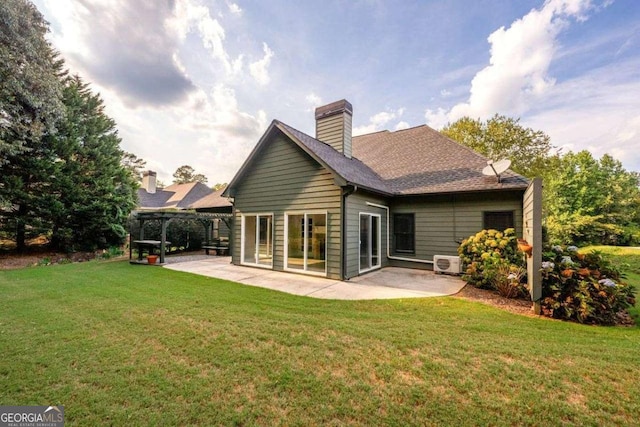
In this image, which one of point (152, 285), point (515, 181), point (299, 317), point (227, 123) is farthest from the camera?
point (227, 123)

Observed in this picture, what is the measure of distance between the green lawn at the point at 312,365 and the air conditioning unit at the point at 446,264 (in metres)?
3.25

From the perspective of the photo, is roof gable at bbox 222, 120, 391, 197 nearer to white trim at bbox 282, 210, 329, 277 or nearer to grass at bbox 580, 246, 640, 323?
white trim at bbox 282, 210, 329, 277

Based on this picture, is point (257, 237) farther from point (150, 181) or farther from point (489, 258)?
point (150, 181)

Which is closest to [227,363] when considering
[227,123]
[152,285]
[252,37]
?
[152,285]

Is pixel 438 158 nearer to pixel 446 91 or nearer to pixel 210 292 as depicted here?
pixel 446 91

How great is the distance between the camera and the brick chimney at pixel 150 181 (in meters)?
24.6

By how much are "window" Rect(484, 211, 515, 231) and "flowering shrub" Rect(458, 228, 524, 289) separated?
720 millimetres

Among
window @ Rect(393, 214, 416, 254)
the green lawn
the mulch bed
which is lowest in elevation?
the mulch bed

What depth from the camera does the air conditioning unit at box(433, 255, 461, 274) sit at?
799cm

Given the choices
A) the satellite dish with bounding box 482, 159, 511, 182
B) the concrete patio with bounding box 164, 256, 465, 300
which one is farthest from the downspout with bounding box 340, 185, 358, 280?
the satellite dish with bounding box 482, 159, 511, 182

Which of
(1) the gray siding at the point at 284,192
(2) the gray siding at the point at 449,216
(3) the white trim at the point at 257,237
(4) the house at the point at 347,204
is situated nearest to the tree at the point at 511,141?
(4) the house at the point at 347,204

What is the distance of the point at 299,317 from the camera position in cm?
431

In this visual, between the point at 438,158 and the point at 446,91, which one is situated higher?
the point at 446,91

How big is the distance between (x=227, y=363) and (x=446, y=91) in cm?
1449
